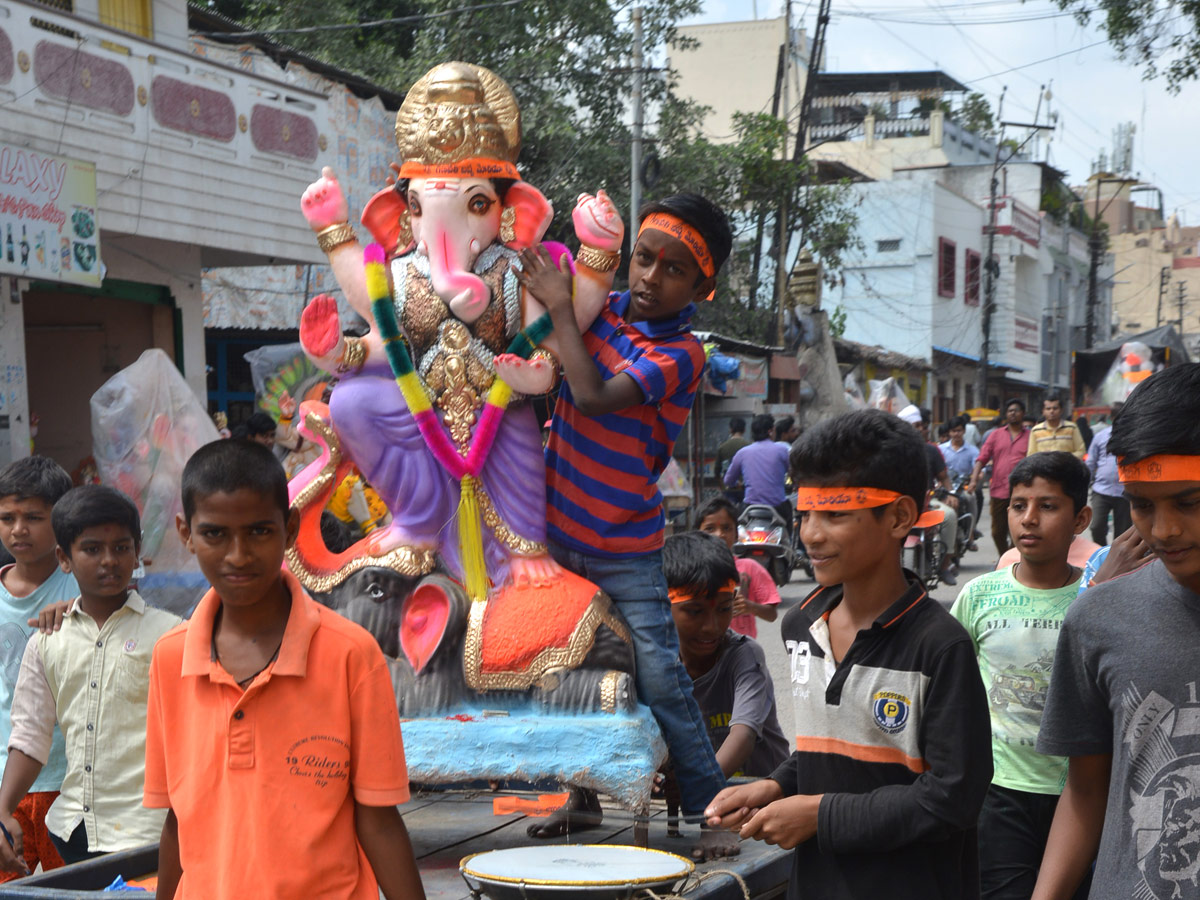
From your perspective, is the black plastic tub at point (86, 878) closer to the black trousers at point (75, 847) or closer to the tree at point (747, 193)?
the black trousers at point (75, 847)

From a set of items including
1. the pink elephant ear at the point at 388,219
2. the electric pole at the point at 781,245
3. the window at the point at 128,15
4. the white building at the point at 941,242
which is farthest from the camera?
the white building at the point at 941,242

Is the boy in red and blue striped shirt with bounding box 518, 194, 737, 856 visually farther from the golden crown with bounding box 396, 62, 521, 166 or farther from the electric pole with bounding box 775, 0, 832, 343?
the electric pole with bounding box 775, 0, 832, 343

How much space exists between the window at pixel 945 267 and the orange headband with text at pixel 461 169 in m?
29.2

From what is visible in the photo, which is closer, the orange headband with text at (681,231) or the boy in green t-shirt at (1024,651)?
the boy in green t-shirt at (1024,651)

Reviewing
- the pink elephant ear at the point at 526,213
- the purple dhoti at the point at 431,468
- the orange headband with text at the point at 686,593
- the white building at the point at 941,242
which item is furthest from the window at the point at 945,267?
the purple dhoti at the point at 431,468

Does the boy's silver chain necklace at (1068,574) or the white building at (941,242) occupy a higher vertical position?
the white building at (941,242)

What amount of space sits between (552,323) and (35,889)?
1840 mm

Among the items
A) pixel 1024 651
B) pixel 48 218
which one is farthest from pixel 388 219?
pixel 48 218

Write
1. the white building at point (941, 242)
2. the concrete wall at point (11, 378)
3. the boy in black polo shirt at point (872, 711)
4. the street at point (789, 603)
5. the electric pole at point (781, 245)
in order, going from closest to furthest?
the boy in black polo shirt at point (872, 711) < the street at point (789, 603) < the concrete wall at point (11, 378) < the electric pole at point (781, 245) < the white building at point (941, 242)

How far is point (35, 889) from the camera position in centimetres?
292

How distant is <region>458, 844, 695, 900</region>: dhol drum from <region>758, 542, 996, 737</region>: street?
162 cm

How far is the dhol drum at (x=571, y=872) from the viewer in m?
2.71

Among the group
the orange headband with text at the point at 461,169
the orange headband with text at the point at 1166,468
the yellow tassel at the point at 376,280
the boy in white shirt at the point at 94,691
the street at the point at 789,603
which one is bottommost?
the street at the point at 789,603

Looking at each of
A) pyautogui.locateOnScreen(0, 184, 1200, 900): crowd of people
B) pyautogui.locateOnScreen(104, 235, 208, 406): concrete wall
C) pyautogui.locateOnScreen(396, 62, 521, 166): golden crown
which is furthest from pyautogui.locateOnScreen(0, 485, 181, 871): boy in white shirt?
pyautogui.locateOnScreen(104, 235, 208, 406): concrete wall
